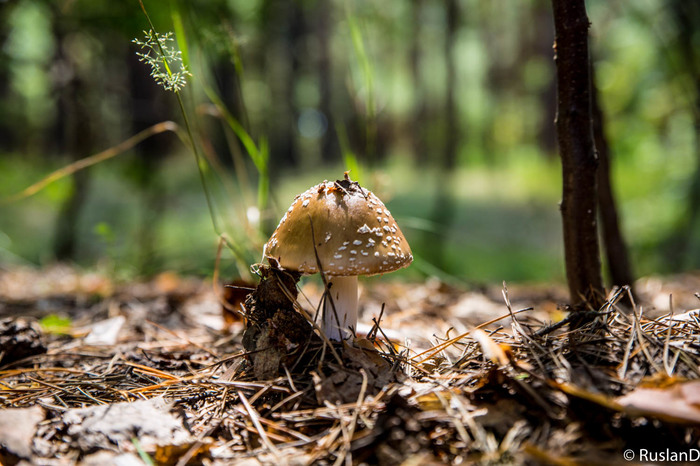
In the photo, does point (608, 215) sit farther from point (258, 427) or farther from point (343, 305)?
point (258, 427)

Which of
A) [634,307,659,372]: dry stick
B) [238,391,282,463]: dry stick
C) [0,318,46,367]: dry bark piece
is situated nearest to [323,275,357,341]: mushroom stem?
[238,391,282,463]: dry stick

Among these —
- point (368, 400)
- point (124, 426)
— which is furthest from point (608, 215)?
point (124, 426)

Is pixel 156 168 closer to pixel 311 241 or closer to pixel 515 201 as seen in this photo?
pixel 311 241

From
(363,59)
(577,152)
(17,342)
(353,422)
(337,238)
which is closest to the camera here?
(353,422)

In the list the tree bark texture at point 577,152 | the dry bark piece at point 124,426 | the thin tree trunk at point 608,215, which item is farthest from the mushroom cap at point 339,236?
the thin tree trunk at point 608,215

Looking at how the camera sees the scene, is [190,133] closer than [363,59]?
Yes

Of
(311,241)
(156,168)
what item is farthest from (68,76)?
(311,241)

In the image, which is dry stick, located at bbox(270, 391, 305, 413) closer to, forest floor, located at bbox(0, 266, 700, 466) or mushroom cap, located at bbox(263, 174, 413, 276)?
forest floor, located at bbox(0, 266, 700, 466)
